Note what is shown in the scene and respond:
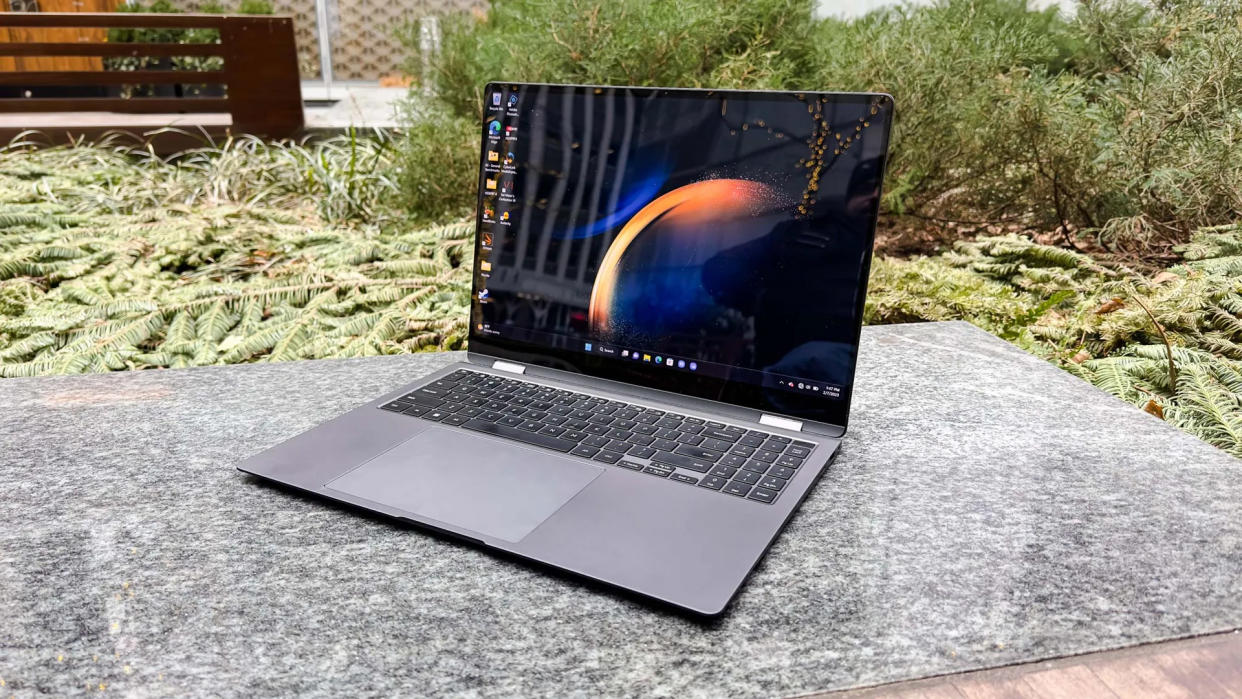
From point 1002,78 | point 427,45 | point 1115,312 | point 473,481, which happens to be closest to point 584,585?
point 473,481

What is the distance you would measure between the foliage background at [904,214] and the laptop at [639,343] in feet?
2.31

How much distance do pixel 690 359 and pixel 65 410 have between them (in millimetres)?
696

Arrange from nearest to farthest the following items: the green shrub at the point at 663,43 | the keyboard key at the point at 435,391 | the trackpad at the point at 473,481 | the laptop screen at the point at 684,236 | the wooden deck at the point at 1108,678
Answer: the wooden deck at the point at 1108,678, the trackpad at the point at 473,481, the laptop screen at the point at 684,236, the keyboard key at the point at 435,391, the green shrub at the point at 663,43

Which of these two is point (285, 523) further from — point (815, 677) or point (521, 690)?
point (815, 677)

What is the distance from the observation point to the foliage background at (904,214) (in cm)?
153

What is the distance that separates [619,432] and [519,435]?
0.10 meters

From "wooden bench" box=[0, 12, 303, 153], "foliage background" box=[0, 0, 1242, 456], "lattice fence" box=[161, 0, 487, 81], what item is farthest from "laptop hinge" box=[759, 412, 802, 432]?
"lattice fence" box=[161, 0, 487, 81]

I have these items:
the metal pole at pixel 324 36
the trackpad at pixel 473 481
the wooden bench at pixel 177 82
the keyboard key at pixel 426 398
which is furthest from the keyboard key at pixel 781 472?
the metal pole at pixel 324 36

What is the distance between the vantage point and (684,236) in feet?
2.65

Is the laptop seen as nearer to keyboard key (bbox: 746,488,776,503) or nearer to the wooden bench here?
keyboard key (bbox: 746,488,776,503)

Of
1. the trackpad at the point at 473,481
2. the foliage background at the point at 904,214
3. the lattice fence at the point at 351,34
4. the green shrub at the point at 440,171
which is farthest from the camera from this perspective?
the lattice fence at the point at 351,34

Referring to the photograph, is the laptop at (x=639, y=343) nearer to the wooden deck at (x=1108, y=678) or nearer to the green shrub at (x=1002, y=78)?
the wooden deck at (x=1108, y=678)

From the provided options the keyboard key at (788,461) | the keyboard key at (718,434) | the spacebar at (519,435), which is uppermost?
the keyboard key at (718,434)

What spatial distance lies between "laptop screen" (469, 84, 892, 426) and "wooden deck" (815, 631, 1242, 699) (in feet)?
1.00
